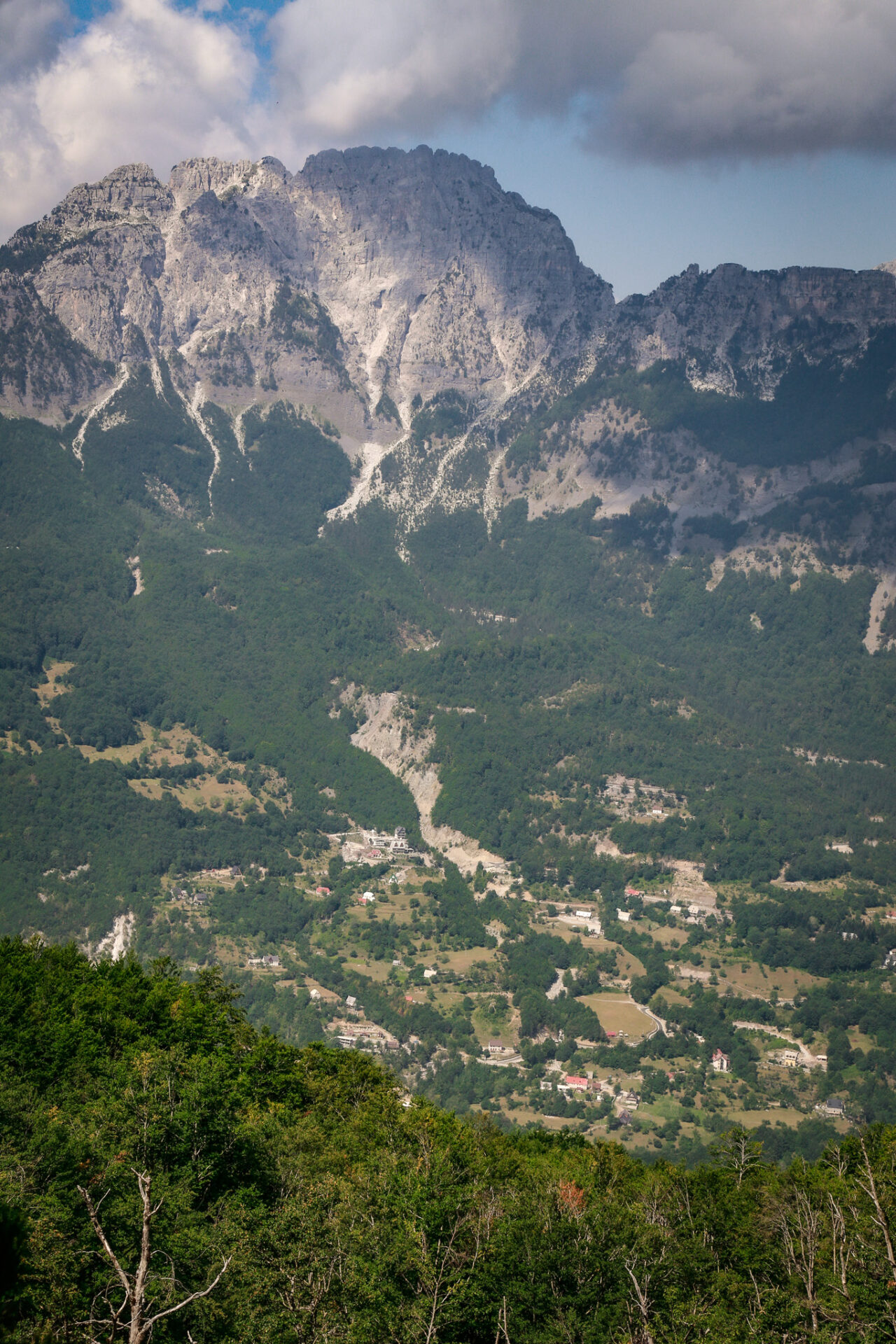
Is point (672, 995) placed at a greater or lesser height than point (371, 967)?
greater

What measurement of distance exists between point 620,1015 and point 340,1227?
124 meters

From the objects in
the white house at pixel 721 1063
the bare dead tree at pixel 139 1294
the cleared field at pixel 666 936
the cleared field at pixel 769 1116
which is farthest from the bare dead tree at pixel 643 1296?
the cleared field at pixel 666 936

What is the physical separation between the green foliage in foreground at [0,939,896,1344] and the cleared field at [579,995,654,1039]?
8834 centimetres

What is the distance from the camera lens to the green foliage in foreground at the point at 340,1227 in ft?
155

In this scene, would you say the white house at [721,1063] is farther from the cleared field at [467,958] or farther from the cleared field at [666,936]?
the cleared field at [467,958]

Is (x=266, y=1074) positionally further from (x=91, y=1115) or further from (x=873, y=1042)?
(x=873, y=1042)

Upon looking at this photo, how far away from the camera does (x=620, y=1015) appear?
6727 inches

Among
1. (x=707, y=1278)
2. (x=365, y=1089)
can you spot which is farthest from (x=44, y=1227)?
(x=365, y=1089)

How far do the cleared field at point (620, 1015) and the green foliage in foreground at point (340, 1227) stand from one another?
290ft

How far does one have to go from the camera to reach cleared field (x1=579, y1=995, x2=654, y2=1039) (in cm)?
16638

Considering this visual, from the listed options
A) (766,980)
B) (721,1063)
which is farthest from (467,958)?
(766,980)

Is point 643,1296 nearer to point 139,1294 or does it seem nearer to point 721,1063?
point 139,1294

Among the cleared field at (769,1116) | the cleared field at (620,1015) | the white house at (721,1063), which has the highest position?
the cleared field at (620,1015)

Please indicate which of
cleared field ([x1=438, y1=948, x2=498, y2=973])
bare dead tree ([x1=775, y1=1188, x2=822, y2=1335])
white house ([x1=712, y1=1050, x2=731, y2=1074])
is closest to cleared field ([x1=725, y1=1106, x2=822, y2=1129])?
white house ([x1=712, y1=1050, x2=731, y2=1074])
